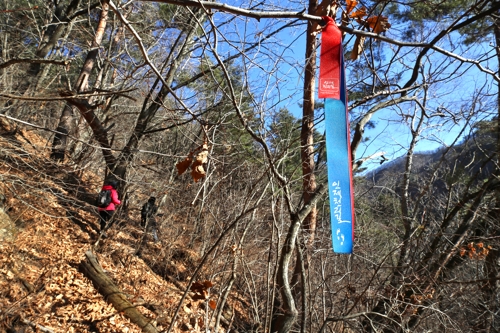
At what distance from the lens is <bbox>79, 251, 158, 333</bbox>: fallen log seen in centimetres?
514

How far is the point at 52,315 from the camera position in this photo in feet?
15.2

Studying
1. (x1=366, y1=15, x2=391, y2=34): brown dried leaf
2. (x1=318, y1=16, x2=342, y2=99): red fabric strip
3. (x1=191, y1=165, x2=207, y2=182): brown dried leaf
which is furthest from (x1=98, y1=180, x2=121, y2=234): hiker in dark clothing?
(x1=366, y1=15, x2=391, y2=34): brown dried leaf

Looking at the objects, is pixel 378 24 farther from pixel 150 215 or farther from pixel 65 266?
pixel 150 215

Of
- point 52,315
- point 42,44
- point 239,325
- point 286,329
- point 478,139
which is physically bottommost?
point 239,325

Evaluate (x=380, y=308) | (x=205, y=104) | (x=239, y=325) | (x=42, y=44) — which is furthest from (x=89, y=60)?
(x=380, y=308)

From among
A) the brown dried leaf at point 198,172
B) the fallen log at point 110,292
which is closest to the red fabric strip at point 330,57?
the brown dried leaf at point 198,172

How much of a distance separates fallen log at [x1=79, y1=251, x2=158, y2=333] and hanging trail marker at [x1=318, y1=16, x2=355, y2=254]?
413 cm

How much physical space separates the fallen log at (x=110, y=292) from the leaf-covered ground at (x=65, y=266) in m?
0.07

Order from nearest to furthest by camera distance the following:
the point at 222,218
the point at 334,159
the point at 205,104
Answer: the point at 334,159 → the point at 222,218 → the point at 205,104

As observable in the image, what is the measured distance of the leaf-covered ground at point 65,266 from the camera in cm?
467

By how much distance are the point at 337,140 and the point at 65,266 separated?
5535 millimetres

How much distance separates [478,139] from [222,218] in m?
4.92

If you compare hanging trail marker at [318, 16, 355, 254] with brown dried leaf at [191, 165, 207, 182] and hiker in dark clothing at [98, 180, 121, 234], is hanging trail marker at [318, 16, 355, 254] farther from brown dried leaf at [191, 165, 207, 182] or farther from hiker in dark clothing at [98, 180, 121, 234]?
hiker in dark clothing at [98, 180, 121, 234]

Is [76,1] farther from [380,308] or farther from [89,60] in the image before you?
[380,308]
